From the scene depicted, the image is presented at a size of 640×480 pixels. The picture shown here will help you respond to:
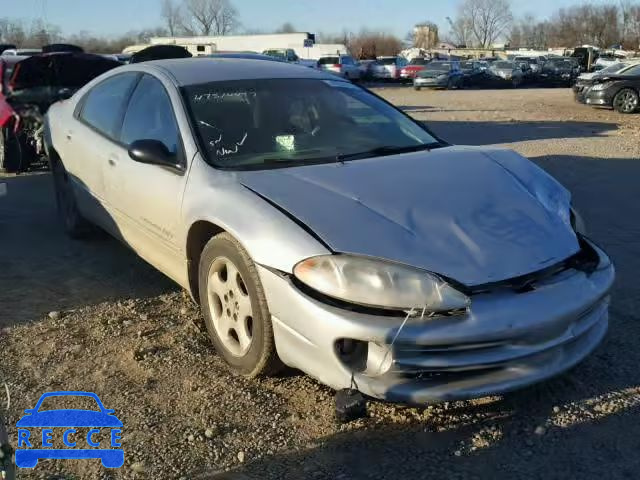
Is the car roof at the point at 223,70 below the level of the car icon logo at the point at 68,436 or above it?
above

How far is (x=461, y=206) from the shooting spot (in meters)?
3.17

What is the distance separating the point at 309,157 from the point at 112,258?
2.26 metres

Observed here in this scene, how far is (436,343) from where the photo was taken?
8.68ft

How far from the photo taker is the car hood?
113 inches

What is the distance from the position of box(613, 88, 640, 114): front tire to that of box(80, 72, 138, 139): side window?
15942 mm

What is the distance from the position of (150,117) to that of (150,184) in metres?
0.53

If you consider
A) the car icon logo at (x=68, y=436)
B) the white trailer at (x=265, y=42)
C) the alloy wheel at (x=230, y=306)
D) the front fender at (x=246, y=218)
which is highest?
the white trailer at (x=265, y=42)

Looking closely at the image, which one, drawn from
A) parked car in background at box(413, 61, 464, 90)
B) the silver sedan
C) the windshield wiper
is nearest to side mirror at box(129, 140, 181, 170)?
the silver sedan

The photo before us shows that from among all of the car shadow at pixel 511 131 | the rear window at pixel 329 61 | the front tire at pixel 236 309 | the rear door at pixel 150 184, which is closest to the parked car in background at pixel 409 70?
the rear window at pixel 329 61

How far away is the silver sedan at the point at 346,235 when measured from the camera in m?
2.71

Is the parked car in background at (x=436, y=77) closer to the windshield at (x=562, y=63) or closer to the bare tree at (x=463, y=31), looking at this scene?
the windshield at (x=562, y=63)

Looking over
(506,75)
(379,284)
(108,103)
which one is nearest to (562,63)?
(506,75)

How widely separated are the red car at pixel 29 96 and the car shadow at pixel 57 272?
7.50 ft

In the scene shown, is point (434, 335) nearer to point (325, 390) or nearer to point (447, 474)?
point (447, 474)
